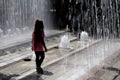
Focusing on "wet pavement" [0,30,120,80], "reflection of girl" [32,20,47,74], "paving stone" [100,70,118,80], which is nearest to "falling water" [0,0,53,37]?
"wet pavement" [0,30,120,80]

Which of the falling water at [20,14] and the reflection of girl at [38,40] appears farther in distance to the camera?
the falling water at [20,14]

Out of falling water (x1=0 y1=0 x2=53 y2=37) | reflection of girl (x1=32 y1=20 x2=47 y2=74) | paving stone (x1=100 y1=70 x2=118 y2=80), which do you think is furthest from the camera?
falling water (x1=0 y1=0 x2=53 y2=37)

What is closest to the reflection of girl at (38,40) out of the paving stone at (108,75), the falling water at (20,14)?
the paving stone at (108,75)

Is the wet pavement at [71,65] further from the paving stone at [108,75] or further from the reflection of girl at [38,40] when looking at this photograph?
the reflection of girl at [38,40]

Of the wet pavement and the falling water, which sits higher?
the falling water

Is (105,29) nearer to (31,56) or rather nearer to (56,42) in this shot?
(56,42)

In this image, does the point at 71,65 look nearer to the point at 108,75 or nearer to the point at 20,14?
the point at 108,75

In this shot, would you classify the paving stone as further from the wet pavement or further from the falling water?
the falling water

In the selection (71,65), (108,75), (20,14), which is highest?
(20,14)

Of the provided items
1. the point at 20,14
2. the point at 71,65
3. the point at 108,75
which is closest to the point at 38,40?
the point at 71,65

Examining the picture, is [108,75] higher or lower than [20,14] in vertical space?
lower

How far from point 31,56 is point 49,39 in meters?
5.16

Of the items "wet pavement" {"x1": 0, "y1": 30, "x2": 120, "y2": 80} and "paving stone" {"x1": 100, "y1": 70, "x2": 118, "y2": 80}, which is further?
Result: "wet pavement" {"x1": 0, "y1": 30, "x2": 120, "y2": 80}

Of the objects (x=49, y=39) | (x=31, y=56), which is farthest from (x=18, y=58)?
(x=49, y=39)
